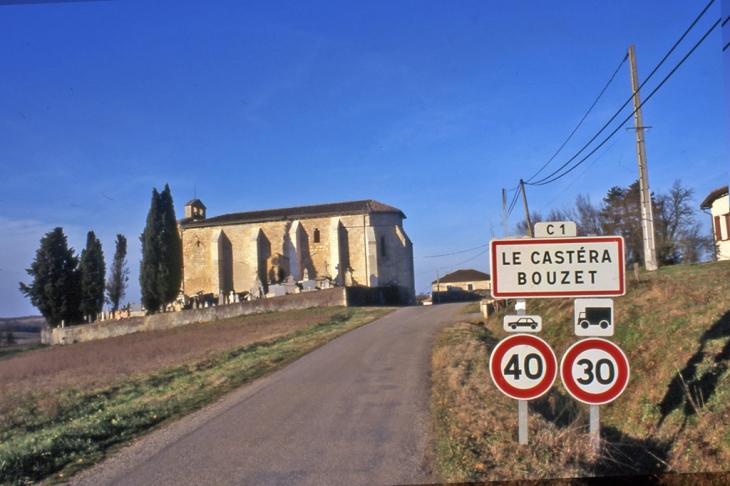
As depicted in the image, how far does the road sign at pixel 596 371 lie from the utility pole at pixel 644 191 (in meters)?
12.0

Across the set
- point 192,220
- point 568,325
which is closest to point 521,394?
point 568,325

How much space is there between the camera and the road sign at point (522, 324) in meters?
5.49

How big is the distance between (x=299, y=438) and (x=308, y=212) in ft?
146

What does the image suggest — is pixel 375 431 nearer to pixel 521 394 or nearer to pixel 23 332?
pixel 521 394

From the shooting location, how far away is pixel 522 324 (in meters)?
5.50

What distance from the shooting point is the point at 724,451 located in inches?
233

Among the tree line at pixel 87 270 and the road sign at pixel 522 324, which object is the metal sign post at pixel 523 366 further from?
the tree line at pixel 87 270

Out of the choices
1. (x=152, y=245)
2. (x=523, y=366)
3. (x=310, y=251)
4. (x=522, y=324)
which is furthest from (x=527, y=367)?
(x=310, y=251)

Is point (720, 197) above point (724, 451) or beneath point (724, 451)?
above

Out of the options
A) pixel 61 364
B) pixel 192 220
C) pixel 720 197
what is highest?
pixel 192 220

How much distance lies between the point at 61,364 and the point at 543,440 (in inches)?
599

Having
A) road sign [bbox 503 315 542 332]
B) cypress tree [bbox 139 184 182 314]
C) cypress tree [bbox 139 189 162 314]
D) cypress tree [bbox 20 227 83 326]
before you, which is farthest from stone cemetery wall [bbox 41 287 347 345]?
road sign [bbox 503 315 542 332]

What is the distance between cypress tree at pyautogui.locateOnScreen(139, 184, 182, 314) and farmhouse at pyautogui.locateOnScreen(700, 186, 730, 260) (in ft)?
66.5

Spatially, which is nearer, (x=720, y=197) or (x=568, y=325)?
(x=568, y=325)
